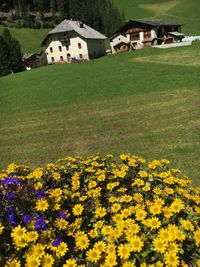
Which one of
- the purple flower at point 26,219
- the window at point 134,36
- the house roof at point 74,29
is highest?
the house roof at point 74,29

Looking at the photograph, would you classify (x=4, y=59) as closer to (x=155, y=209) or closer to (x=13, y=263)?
(x=155, y=209)

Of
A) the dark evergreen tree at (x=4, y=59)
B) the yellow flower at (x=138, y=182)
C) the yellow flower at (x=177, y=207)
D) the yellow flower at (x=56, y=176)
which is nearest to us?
the yellow flower at (x=177, y=207)

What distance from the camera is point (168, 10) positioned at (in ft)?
477

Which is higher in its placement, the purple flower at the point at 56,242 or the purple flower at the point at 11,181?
the purple flower at the point at 11,181

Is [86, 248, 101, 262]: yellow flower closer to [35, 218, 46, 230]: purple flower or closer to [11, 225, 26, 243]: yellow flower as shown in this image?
[35, 218, 46, 230]: purple flower

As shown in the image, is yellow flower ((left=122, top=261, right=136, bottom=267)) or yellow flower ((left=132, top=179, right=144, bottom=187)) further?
yellow flower ((left=132, top=179, right=144, bottom=187))

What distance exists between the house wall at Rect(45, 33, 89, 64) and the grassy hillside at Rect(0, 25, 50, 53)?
30.8 metres

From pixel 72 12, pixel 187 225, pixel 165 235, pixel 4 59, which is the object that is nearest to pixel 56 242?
pixel 165 235

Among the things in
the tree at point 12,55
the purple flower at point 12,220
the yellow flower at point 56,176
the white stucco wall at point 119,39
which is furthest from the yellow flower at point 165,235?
the white stucco wall at point 119,39

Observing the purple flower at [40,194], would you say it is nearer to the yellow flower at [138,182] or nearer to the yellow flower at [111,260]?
the yellow flower at [111,260]

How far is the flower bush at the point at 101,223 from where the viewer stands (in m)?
3.66

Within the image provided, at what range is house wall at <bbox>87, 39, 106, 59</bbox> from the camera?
6953cm

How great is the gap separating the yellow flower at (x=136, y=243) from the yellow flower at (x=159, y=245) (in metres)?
0.15

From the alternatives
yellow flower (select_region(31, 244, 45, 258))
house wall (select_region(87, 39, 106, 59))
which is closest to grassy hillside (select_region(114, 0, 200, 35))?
house wall (select_region(87, 39, 106, 59))
